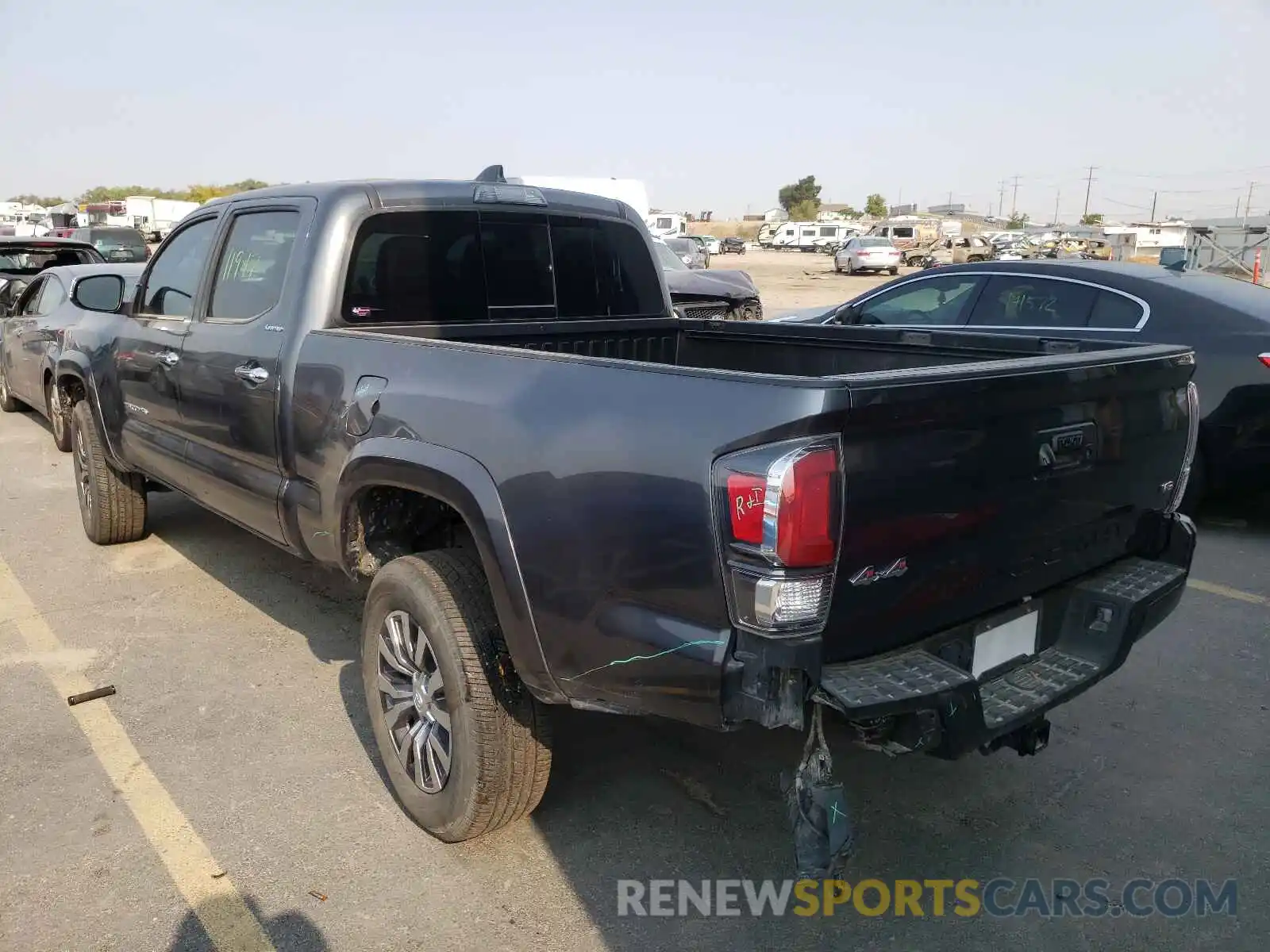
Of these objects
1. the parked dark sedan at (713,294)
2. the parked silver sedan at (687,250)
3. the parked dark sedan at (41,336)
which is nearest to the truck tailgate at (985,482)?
the parked dark sedan at (41,336)

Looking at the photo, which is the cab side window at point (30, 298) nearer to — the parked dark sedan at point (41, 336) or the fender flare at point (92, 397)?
the parked dark sedan at point (41, 336)

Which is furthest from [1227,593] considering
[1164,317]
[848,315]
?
[848,315]

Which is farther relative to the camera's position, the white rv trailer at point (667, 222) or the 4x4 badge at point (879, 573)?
the white rv trailer at point (667, 222)

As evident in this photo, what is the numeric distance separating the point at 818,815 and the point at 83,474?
553 cm

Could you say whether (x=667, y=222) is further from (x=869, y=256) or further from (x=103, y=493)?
(x=103, y=493)

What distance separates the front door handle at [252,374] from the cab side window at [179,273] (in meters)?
0.82

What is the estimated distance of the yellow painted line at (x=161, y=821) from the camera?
2754 mm

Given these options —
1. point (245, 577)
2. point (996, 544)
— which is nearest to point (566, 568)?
point (996, 544)

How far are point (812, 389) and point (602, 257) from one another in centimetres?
267

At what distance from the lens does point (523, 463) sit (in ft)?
8.63

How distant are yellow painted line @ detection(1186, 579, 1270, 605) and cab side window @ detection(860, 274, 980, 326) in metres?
2.55

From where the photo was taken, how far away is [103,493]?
589 cm

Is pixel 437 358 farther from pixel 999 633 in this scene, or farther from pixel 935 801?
pixel 935 801

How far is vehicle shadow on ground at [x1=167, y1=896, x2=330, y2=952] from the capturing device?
267cm
